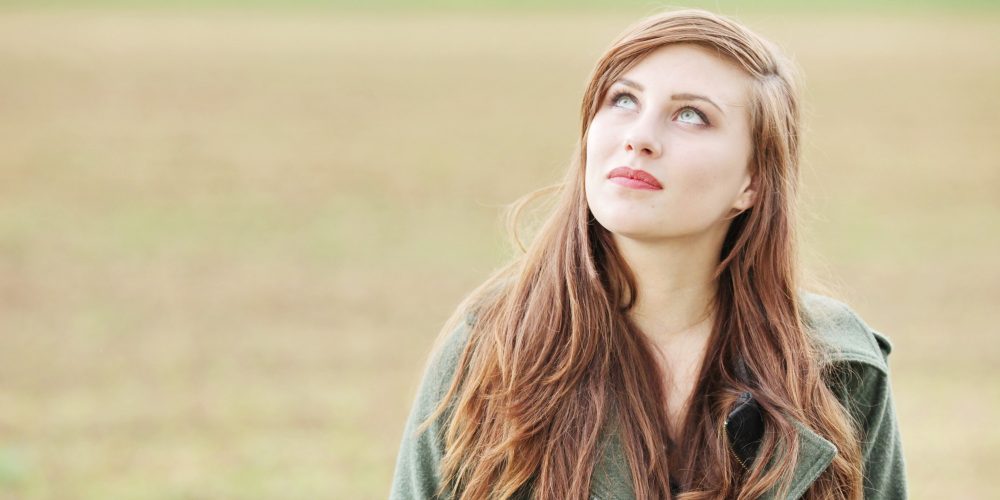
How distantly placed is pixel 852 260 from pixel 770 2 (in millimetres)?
20866

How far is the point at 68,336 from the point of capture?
25.5 feet

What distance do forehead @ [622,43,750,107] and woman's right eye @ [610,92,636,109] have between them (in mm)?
48

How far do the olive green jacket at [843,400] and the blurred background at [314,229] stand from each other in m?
0.46

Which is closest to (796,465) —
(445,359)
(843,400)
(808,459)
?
(808,459)

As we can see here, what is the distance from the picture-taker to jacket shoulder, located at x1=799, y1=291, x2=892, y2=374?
9.27ft

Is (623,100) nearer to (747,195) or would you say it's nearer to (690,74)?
(690,74)

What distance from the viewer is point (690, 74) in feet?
8.46

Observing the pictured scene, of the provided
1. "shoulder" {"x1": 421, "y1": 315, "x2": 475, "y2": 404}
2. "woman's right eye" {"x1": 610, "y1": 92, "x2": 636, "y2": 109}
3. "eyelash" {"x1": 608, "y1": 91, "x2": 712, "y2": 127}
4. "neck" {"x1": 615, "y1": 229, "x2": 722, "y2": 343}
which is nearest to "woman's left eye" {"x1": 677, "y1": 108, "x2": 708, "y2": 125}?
"eyelash" {"x1": 608, "y1": 91, "x2": 712, "y2": 127}

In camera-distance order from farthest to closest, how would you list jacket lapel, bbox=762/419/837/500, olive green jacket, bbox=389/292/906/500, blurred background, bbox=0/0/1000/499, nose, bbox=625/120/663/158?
blurred background, bbox=0/0/1000/499, olive green jacket, bbox=389/292/906/500, jacket lapel, bbox=762/419/837/500, nose, bbox=625/120/663/158

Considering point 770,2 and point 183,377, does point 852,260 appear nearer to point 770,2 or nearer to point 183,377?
point 183,377

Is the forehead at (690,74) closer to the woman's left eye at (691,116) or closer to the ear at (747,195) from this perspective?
the woman's left eye at (691,116)

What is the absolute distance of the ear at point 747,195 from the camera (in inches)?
107

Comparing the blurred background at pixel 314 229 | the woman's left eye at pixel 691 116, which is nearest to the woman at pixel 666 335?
the woman's left eye at pixel 691 116

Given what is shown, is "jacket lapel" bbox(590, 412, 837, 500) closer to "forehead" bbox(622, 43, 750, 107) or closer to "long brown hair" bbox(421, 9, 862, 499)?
"long brown hair" bbox(421, 9, 862, 499)
